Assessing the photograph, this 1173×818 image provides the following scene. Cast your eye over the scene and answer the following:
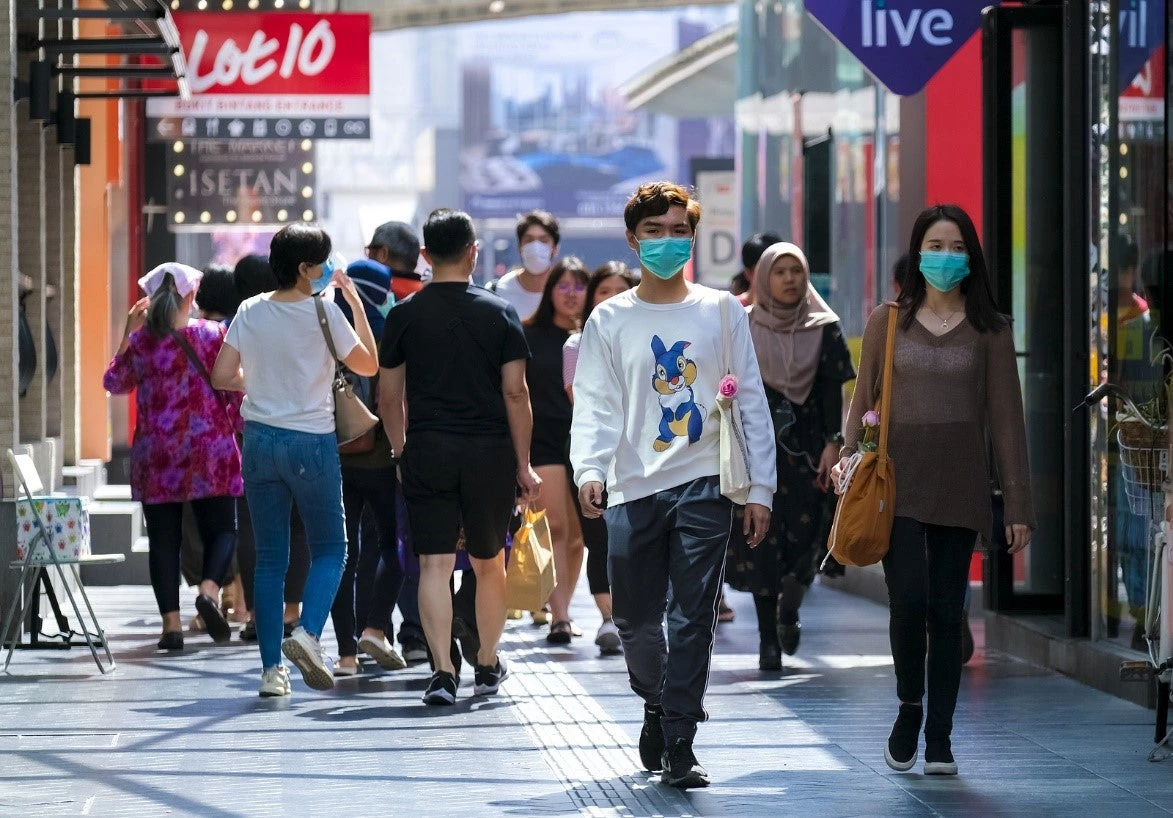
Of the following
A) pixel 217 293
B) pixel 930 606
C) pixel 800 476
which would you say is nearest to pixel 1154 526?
pixel 930 606

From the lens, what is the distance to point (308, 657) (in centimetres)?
898

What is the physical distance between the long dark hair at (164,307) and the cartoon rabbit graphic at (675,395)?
180 inches

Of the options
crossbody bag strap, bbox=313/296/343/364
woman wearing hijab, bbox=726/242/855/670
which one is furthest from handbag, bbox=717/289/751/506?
woman wearing hijab, bbox=726/242/855/670

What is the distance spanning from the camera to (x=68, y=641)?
10.9 metres

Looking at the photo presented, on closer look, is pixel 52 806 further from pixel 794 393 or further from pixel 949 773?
pixel 794 393

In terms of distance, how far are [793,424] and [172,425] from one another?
3109 mm

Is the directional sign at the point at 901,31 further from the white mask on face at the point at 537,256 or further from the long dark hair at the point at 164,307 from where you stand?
the long dark hair at the point at 164,307

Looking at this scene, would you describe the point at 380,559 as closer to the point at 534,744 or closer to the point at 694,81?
the point at 534,744

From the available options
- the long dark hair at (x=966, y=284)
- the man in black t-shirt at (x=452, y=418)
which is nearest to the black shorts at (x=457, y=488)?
the man in black t-shirt at (x=452, y=418)

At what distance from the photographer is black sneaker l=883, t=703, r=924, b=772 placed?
7.12 m

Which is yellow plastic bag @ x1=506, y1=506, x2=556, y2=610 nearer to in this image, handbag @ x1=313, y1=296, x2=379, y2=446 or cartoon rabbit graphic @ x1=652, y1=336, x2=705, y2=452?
handbag @ x1=313, y1=296, x2=379, y2=446

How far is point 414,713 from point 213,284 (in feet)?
11.7

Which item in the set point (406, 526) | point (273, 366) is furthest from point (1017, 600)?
point (273, 366)

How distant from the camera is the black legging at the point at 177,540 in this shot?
35.9 ft
